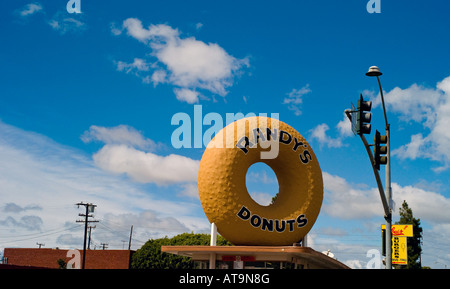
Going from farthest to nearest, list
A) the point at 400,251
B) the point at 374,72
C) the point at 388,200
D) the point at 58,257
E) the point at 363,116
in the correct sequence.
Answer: the point at 58,257 < the point at 400,251 < the point at 388,200 < the point at 374,72 < the point at 363,116

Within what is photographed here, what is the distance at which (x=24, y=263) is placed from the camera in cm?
6981

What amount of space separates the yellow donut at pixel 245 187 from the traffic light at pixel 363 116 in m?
6.46

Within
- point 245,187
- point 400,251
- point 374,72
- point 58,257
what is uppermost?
point 374,72

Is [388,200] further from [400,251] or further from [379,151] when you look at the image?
[400,251]

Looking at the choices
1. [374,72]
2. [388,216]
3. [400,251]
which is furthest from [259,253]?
[400,251]

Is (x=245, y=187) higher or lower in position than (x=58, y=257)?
higher

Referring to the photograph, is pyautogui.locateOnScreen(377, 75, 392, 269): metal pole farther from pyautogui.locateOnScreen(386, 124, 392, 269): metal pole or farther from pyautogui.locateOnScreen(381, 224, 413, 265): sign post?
pyautogui.locateOnScreen(381, 224, 413, 265): sign post

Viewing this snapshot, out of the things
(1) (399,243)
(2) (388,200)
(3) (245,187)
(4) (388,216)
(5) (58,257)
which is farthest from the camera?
(5) (58,257)

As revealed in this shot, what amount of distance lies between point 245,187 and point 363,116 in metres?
7.03

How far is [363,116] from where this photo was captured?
1603 centimetres

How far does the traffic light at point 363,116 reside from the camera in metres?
16.0

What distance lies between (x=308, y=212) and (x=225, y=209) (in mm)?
3926

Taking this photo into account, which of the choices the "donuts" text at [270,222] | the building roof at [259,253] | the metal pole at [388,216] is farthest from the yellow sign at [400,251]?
the metal pole at [388,216]
